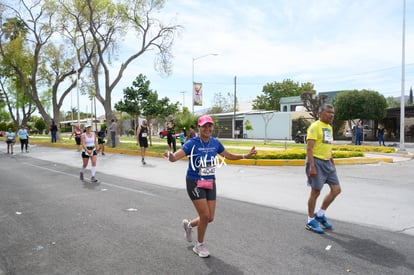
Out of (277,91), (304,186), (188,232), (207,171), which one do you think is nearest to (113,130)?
(304,186)

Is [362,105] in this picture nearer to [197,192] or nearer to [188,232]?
[188,232]

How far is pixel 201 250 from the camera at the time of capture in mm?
3996

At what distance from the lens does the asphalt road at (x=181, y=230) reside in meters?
3.75

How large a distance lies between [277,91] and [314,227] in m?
60.0

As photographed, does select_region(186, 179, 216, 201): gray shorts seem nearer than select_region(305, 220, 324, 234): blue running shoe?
Yes

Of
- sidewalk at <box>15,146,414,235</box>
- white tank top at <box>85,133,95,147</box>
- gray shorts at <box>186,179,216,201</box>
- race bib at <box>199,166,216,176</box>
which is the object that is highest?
white tank top at <box>85,133,95,147</box>

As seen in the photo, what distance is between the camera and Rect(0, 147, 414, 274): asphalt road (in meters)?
3.75

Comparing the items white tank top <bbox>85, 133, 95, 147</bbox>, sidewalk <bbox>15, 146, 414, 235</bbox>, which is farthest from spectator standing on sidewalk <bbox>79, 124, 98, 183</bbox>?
sidewalk <bbox>15, 146, 414, 235</bbox>

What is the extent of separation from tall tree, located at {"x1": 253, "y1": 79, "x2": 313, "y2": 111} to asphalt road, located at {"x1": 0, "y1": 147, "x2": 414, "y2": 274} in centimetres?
5516

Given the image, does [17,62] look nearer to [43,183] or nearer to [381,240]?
[43,183]

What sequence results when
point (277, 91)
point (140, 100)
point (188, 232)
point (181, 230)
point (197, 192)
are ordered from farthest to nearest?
point (277, 91) → point (140, 100) → point (181, 230) → point (188, 232) → point (197, 192)

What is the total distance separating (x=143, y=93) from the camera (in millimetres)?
28766

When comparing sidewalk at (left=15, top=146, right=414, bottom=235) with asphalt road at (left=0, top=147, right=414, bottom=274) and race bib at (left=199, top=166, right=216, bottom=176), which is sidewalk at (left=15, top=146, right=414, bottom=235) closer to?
asphalt road at (left=0, top=147, right=414, bottom=274)

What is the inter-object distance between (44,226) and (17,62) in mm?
31764
